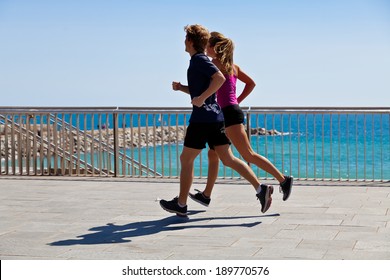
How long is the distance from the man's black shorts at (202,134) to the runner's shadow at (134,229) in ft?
2.28

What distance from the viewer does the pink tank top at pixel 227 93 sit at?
7.58m

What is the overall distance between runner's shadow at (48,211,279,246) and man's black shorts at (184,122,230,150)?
696mm

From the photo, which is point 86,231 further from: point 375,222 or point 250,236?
point 375,222

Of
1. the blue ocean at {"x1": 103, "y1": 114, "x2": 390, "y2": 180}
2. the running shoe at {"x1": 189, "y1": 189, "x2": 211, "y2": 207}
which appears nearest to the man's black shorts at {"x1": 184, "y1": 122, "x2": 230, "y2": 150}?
the running shoe at {"x1": 189, "y1": 189, "x2": 211, "y2": 207}

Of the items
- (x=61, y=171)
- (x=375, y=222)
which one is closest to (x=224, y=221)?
(x=375, y=222)

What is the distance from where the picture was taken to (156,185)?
34.5 feet

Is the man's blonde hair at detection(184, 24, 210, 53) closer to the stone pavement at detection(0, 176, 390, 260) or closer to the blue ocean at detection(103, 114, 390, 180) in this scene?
the stone pavement at detection(0, 176, 390, 260)

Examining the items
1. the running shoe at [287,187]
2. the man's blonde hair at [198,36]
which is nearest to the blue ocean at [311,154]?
the running shoe at [287,187]

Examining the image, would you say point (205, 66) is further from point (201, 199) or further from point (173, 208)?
point (201, 199)

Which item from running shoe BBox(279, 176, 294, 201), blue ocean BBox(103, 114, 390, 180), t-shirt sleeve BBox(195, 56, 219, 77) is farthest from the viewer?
blue ocean BBox(103, 114, 390, 180)

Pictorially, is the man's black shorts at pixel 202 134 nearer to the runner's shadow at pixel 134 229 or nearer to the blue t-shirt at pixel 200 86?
the blue t-shirt at pixel 200 86

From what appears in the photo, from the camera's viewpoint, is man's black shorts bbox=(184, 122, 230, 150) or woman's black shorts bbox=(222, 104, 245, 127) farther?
woman's black shorts bbox=(222, 104, 245, 127)

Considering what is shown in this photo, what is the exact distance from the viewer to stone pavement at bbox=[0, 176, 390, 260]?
591 centimetres

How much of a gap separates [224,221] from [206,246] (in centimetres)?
130
